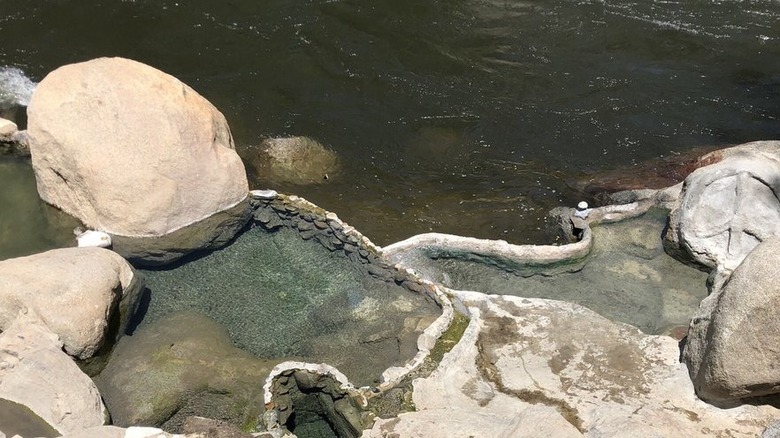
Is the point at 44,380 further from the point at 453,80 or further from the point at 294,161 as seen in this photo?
the point at 453,80

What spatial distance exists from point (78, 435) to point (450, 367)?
218 centimetres

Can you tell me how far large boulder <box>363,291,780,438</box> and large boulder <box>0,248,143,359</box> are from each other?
201 cm

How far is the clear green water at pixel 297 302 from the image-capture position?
18.1 feet

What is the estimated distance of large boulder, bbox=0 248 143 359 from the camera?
17.1 ft

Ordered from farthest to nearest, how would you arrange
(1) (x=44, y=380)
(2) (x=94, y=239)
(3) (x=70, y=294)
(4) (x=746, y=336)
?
(2) (x=94, y=239) → (3) (x=70, y=294) → (1) (x=44, y=380) → (4) (x=746, y=336)

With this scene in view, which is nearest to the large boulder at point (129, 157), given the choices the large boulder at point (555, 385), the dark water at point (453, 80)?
the dark water at point (453, 80)

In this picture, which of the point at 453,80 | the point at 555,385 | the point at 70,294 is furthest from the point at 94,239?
the point at 453,80

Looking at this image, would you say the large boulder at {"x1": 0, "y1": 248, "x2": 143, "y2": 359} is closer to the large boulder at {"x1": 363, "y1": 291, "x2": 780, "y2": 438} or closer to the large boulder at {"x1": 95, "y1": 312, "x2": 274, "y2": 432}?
the large boulder at {"x1": 95, "y1": 312, "x2": 274, "y2": 432}

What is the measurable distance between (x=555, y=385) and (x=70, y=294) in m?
3.13

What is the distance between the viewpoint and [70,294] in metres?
5.29

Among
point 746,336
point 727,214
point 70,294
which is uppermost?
point 746,336

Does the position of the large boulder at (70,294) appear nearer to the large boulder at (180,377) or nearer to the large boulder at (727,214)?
the large boulder at (180,377)

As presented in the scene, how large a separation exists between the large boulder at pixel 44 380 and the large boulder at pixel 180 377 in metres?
0.29

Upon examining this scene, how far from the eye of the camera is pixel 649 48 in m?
9.95
